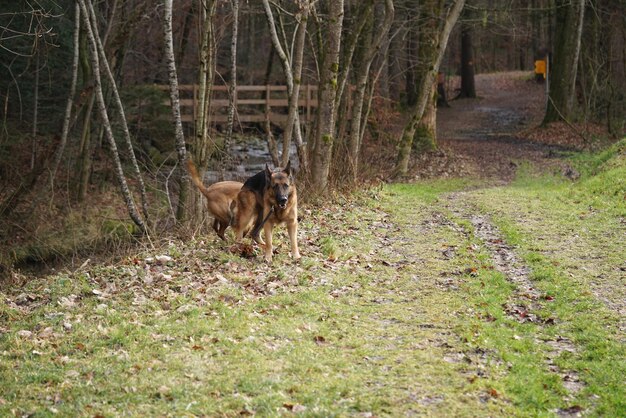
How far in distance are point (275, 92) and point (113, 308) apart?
30.0 m

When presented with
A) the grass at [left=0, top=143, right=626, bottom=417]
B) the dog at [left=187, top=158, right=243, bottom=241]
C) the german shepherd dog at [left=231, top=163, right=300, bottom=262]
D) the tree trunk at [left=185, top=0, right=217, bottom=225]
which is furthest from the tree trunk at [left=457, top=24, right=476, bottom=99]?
the german shepherd dog at [left=231, top=163, right=300, bottom=262]

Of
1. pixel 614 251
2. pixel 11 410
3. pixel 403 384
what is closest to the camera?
pixel 11 410

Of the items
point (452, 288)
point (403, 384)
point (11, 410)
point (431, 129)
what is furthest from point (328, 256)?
point (431, 129)

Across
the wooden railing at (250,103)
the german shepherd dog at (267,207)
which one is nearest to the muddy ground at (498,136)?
the wooden railing at (250,103)

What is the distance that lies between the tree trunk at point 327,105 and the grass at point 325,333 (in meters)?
4.91

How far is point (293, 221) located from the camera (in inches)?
466

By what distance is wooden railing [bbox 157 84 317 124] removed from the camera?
95.9 feet

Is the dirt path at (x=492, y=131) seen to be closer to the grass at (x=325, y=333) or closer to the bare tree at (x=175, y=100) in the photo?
the bare tree at (x=175, y=100)

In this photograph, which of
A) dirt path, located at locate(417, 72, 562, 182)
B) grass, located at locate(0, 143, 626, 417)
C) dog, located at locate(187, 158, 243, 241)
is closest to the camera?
grass, located at locate(0, 143, 626, 417)

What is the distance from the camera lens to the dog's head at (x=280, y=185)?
36.9 feet

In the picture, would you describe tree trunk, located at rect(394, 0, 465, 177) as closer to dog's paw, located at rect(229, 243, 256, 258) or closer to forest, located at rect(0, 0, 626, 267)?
forest, located at rect(0, 0, 626, 267)

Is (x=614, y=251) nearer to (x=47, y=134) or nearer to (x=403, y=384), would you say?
(x=403, y=384)

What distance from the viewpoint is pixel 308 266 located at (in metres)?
11.3

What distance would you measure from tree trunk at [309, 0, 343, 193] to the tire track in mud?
321cm
